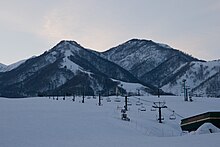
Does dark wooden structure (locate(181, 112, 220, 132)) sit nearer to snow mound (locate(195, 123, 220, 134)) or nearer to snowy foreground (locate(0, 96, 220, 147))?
snowy foreground (locate(0, 96, 220, 147))

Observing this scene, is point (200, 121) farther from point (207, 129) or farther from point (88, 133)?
point (88, 133)

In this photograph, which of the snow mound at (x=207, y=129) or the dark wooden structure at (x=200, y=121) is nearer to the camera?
the snow mound at (x=207, y=129)

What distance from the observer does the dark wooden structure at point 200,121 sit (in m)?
35.5

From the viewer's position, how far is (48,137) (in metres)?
26.5

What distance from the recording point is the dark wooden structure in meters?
35.5

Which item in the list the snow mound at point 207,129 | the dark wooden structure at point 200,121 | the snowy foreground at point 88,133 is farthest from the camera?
the dark wooden structure at point 200,121

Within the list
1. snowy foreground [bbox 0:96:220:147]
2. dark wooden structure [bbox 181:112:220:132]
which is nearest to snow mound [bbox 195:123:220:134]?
snowy foreground [bbox 0:96:220:147]

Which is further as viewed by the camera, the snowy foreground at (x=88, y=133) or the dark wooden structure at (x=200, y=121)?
the dark wooden structure at (x=200, y=121)

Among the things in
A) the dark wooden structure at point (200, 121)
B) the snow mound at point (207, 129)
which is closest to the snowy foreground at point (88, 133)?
the snow mound at point (207, 129)

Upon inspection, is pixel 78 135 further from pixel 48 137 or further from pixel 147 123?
pixel 147 123

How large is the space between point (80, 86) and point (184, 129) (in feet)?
437

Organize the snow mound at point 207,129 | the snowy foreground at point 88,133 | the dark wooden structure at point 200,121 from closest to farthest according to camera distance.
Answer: the snowy foreground at point 88,133
the snow mound at point 207,129
the dark wooden structure at point 200,121

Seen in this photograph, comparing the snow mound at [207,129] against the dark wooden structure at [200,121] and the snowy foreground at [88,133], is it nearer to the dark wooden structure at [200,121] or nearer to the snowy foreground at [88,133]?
the snowy foreground at [88,133]

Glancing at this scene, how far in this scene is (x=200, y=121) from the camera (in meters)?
37.2
